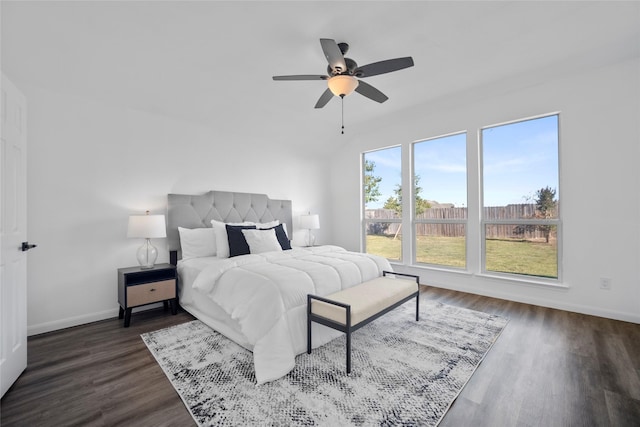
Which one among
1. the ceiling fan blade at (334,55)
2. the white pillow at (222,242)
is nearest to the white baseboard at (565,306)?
the white pillow at (222,242)

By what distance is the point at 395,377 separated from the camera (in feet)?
6.48

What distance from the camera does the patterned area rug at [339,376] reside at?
1617mm

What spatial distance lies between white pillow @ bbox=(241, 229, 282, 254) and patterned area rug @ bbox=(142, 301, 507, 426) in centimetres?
105

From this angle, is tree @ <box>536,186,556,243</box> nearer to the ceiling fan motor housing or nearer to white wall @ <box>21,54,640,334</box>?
white wall @ <box>21,54,640,334</box>

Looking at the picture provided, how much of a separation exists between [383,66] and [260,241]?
2412 mm

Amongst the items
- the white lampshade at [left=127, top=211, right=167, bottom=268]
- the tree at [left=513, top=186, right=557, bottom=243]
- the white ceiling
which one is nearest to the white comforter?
the white lampshade at [left=127, top=211, right=167, bottom=268]

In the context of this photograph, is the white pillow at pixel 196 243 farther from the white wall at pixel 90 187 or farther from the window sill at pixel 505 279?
the window sill at pixel 505 279

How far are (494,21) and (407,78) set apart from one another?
3.41 ft

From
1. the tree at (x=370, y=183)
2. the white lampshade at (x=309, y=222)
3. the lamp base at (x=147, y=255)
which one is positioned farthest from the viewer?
the tree at (x=370, y=183)

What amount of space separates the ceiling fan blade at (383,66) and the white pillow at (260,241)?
2223 mm

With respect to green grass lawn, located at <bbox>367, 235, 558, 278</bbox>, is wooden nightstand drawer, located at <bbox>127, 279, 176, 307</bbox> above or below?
below

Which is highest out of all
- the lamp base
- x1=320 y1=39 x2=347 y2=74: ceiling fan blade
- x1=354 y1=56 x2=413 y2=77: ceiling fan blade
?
x1=320 y1=39 x2=347 y2=74: ceiling fan blade

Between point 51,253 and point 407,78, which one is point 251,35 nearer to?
point 407,78

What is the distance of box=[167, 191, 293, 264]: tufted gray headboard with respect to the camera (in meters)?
3.64
